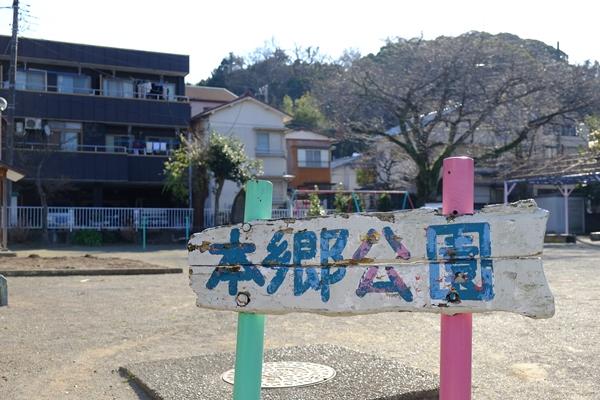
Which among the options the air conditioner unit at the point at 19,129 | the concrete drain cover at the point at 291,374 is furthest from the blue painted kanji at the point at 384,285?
the air conditioner unit at the point at 19,129

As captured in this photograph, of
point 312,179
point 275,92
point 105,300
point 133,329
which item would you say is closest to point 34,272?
point 105,300

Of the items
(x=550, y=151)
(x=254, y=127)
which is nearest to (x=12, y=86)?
(x=254, y=127)

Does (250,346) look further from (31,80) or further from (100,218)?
(31,80)

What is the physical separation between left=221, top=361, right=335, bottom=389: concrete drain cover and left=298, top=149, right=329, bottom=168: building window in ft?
120

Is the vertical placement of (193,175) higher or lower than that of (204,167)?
lower

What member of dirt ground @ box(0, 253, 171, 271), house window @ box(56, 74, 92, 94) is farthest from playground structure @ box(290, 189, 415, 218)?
dirt ground @ box(0, 253, 171, 271)

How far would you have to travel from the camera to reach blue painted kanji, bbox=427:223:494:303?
251cm

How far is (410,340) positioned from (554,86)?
27838 millimetres

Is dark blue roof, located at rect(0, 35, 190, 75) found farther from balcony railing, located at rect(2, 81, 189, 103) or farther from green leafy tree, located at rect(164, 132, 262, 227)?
green leafy tree, located at rect(164, 132, 262, 227)

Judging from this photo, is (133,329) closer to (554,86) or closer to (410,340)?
→ (410,340)

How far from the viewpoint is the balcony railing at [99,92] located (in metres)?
29.6

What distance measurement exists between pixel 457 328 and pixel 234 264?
0.99 m

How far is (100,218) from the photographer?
27344mm

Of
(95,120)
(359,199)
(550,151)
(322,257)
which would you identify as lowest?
(322,257)
